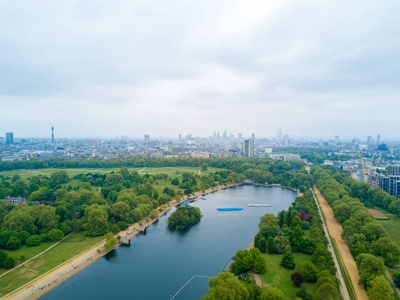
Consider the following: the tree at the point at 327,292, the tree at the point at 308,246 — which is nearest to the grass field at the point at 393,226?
the tree at the point at 308,246

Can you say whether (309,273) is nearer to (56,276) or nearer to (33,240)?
(56,276)

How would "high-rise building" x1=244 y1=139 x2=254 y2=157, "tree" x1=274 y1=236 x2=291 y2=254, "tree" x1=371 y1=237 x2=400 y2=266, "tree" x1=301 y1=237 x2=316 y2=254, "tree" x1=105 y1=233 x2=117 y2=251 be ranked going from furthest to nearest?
"high-rise building" x1=244 y1=139 x2=254 y2=157 → "tree" x1=105 y1=233 x2=117 y2=251 → "tree" x1=274 y1=236 x2=291 y2=254 → "tree" x1=301 y1=237 x2=316 y2=254 → "tree" x1=371 y1=237 x2=400 y2=266

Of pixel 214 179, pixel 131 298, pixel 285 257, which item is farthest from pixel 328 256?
pixel 214 179

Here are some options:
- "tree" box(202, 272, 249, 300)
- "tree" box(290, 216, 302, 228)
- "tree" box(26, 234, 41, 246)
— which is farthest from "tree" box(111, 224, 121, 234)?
"tree" box(290, 216, 302, 228)

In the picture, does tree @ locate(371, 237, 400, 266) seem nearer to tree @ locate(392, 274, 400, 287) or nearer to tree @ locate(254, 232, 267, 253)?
tree @ locate(392, 274, 400, 287)

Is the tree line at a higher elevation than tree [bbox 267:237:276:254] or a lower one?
higher

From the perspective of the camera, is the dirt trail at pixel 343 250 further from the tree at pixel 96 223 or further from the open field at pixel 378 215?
the tree at pixel 96 223
